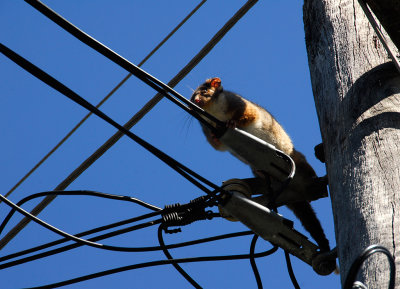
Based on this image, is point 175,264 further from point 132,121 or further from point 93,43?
point 93,43

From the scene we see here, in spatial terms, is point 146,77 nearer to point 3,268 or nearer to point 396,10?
point 396,10

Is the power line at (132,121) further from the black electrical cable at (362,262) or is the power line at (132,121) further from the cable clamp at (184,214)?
→ the black electrical cable at (362,262)

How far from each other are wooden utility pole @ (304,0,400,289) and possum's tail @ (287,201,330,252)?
1537 mm

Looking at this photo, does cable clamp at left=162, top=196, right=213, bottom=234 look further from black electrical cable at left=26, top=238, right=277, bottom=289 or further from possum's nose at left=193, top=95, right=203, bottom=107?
possum's nose at left=193, top=95, right=203, bottom=107

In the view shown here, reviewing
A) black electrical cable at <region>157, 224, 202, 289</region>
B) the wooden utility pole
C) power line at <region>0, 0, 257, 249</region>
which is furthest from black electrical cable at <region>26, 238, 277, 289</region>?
the wooden utility pole

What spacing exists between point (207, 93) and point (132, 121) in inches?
77.4

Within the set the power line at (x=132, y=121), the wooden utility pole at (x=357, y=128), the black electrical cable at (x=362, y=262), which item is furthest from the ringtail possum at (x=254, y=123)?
the black electrical cable at (x=362, y=262)

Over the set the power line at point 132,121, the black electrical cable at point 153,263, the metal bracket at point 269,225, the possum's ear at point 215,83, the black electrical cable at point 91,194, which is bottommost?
the metal bracket at point 269,225

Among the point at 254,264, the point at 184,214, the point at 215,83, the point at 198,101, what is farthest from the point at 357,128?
the point at 215,83

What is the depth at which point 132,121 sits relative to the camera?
397 centimetres

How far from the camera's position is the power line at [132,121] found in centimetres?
392

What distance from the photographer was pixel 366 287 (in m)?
2.02

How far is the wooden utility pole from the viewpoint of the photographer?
2188 mm

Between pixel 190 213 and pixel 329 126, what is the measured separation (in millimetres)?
1088
